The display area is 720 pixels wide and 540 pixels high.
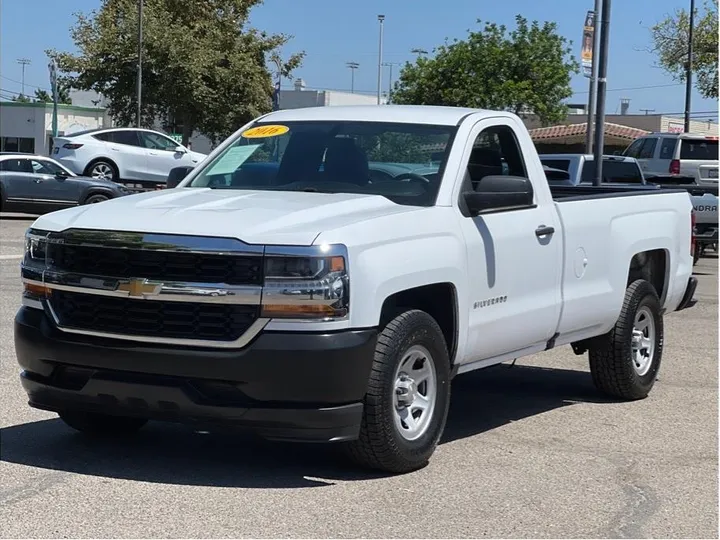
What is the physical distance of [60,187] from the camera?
25875 mm

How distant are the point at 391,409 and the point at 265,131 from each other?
2.36 metres

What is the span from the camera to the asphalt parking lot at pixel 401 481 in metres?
5.29

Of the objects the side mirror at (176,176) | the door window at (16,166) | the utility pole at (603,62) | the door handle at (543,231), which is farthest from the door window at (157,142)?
the door handle at (543,231)

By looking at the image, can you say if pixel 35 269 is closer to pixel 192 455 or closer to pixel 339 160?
pixel 192 455

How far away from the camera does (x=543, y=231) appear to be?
7.33 metres

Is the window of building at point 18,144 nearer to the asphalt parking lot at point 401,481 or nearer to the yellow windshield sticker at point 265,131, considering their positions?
the asphalt parking lot at point 401,481

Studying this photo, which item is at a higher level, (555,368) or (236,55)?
(236,55)

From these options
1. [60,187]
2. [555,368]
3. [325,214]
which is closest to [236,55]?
[60,187]

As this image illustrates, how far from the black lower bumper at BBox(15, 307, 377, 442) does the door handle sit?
5.98 feet

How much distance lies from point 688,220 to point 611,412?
6.20ft

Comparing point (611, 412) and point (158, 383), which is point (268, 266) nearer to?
point (158, 383)

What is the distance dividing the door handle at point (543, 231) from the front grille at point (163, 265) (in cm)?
222

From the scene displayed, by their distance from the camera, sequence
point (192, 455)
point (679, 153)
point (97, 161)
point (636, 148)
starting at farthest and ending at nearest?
1. point (636, 148)
2. point (97, 161)
3. point (679, 153)
4. point (192, 455)

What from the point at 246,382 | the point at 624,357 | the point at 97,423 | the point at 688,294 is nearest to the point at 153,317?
the point at 246,382
